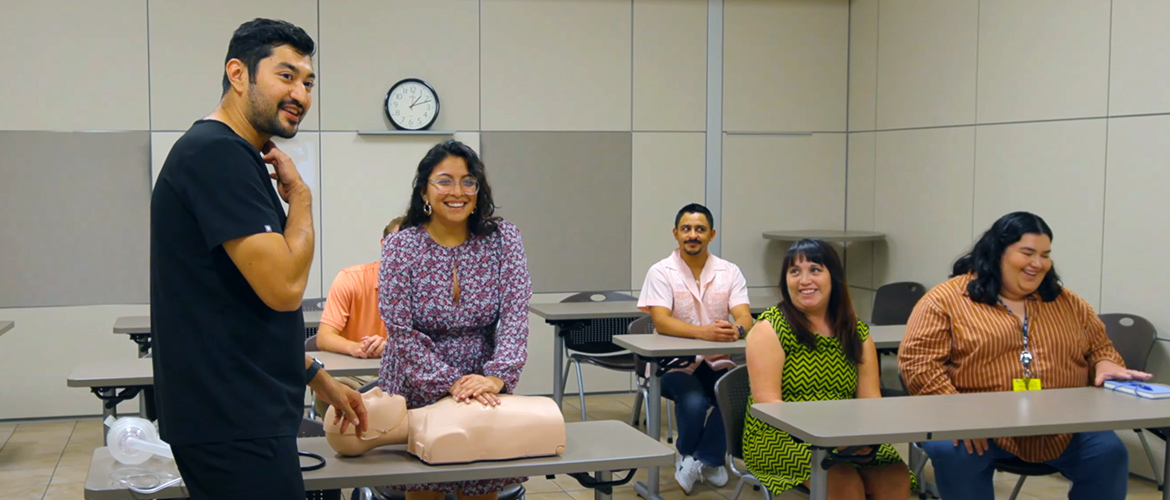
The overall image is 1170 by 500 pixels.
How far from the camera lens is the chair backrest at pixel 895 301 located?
6.61 metres

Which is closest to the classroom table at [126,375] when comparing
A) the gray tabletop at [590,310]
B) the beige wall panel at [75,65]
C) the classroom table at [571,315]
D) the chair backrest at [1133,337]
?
the gray tabletop at [590,310]

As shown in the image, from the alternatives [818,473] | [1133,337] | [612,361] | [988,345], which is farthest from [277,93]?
[1133,337]

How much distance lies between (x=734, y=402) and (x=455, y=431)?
55.6 inches

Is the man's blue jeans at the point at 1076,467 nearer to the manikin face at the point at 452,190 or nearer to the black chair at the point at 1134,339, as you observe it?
the black chair at the point at 1134,339

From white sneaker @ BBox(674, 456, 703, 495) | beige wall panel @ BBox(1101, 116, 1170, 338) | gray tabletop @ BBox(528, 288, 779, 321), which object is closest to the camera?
white sneaker @ BBox(674, 456, 703, 495)

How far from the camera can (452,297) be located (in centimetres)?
275

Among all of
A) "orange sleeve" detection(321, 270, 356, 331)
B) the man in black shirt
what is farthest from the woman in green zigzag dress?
the man in black shirt

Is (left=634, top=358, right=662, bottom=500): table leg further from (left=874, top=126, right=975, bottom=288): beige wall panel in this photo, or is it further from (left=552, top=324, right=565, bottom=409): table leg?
(left=874, top=126, right=975, bottom=288): beige wall panel

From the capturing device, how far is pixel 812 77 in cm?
759

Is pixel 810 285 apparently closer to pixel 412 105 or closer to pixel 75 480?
pixel 75 480

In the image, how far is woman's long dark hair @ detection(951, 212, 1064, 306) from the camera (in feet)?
11.8

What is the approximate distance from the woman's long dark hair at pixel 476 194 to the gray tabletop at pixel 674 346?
1.83 meters

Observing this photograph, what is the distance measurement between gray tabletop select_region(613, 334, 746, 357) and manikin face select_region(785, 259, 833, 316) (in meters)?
1.06

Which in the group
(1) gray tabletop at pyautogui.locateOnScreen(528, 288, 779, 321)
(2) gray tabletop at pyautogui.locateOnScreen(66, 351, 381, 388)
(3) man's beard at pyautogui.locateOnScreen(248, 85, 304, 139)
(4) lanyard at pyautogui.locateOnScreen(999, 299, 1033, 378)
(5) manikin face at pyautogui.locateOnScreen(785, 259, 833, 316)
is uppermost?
(3) man's beard at pyautogui.locateOnScreen(248, 85, 304, 139)
